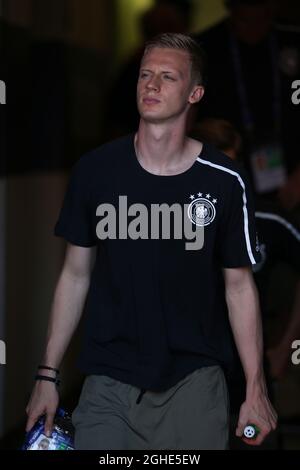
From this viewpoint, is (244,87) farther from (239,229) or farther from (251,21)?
(239,229)

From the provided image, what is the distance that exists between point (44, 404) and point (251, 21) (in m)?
2.31

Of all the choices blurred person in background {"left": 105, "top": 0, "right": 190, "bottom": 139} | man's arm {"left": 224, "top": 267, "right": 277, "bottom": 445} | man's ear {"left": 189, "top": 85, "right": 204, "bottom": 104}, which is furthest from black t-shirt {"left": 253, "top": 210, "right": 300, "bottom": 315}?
blurred person in background {"left": 105, "top": 0, "right": 190, "bottom": 139}

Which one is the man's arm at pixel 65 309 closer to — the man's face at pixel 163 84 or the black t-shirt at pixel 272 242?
the man's face at pixel 163 84

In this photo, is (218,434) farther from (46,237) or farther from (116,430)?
(46,237)

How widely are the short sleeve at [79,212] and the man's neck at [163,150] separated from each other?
171 millimetres

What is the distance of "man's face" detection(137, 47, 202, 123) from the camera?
3.20 m

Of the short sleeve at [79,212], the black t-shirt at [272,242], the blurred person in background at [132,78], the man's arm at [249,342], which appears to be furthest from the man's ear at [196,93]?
the blurred person in background at [132,78]

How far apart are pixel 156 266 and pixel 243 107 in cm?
200

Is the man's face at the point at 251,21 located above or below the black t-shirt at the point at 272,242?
above

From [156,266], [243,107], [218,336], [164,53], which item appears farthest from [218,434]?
[243,107]

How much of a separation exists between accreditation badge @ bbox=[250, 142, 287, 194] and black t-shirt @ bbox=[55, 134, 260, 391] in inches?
69.4

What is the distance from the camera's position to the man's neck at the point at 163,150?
127 inches

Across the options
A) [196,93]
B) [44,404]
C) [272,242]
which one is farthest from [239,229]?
[272,242]

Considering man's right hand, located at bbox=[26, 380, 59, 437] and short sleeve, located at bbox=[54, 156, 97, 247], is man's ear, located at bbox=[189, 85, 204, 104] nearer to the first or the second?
short sleeve, located at bbox=[54, 156, 97, 247]
